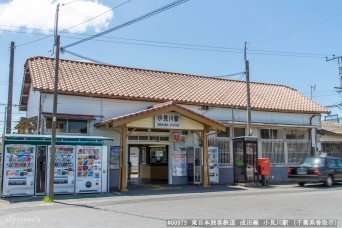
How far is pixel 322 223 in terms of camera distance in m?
8.61

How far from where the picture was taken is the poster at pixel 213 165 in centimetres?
2030

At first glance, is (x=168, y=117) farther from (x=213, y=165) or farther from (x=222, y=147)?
(x=222, y=147)

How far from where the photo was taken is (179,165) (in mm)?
19938

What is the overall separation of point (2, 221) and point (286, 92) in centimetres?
2180

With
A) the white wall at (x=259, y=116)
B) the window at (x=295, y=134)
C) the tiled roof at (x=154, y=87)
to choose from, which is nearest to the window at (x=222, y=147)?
the white wall at (x=259, y=116)

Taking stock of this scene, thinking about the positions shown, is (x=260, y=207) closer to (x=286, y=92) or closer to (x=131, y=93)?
(x=131, y=93)

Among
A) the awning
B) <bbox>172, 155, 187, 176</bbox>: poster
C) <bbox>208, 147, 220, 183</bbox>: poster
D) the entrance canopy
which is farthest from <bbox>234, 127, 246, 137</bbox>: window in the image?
the awning

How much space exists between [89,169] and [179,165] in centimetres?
588

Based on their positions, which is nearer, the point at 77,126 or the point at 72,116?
the point at 72,116

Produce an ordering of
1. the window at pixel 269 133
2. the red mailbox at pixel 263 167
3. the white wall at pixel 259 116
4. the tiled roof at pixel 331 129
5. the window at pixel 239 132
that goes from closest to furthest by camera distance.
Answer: the red mailbox at pixel 263 167
the white wall at pixel 259 116
the window at pixel 239 132
the window at pixel 269 133
the tiled roof at pixel 331 129

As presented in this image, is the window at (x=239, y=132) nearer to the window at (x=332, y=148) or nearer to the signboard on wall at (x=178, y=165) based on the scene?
the signboard on wall at (x=178, y=165)

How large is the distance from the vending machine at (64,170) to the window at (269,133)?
12.1m

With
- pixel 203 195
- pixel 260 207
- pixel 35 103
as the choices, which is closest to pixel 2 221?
Answer: pixel 260 207

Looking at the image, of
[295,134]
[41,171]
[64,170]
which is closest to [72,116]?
[64,170]
